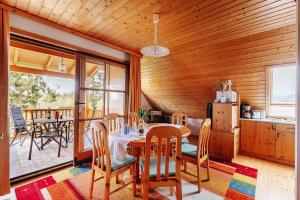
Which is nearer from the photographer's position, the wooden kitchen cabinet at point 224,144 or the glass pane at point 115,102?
the wooden kitchen cabinet at point 224,144

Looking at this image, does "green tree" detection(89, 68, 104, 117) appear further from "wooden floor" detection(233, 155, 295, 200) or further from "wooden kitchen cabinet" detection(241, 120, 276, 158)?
"wooden kitchen cabinet" detection(241, 120, 276, 158)

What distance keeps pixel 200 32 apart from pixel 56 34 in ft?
7.81

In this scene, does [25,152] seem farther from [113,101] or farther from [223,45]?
[223,45]

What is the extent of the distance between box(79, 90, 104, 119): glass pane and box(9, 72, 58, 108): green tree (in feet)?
12.2

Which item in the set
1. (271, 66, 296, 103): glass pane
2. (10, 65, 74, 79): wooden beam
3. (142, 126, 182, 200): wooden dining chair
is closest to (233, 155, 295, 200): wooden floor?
(142, 126, 182, 200): wooden dining chair

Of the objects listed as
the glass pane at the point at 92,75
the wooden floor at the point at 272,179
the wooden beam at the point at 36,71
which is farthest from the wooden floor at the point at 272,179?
the wooden beam at the point at 36,71

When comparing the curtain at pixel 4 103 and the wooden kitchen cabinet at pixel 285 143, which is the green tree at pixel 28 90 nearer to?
the curtain at pixel 4 103

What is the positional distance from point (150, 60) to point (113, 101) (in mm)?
1459

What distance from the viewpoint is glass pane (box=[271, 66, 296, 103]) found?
317cm

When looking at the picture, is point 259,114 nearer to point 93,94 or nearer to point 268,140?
point 268,140

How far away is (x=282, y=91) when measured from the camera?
10.8 feet

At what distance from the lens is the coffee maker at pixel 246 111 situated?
3.62 meters

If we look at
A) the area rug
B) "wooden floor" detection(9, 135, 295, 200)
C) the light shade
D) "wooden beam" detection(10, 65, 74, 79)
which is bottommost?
"wooden floor" detection(9, 135, 295, 200)

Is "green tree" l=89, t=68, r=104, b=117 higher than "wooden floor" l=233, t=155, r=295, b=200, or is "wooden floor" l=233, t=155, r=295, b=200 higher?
"green tree" l=89, t=68, r=104, b=117
